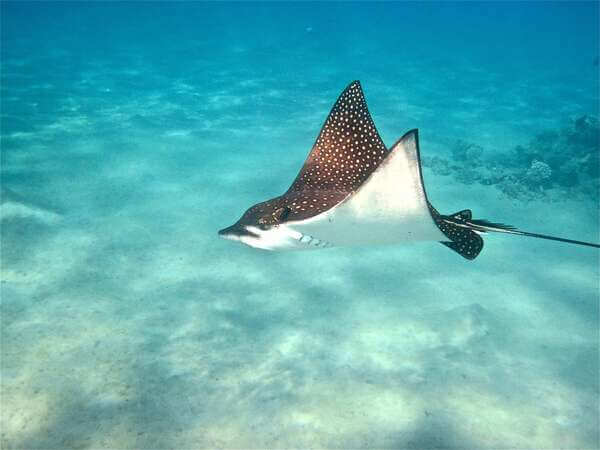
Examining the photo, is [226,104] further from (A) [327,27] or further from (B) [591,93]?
(A) [327,27]

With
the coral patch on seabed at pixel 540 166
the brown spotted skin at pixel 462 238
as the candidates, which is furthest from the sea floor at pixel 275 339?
the coral patch on seabed at pixel 540 166

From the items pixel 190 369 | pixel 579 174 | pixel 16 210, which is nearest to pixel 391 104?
pixel 579 174

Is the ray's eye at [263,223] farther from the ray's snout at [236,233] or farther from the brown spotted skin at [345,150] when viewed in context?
the brown spotted skin at [345,150]

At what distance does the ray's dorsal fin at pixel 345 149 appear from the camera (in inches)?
176

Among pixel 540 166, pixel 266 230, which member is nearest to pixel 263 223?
pixel 266 230

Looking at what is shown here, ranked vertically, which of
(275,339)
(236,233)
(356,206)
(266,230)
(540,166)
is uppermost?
(356,206)

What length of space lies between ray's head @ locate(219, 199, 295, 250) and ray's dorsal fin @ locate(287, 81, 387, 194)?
2.88 ft

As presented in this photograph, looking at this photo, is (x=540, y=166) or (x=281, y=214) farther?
(x=540, y=166)

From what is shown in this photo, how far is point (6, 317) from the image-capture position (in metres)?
5.51

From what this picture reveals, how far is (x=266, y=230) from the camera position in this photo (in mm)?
3465

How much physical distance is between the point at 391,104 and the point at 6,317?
18180 mm

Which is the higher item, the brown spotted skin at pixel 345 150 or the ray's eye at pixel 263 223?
the brown spotted skin at pixel 345 150

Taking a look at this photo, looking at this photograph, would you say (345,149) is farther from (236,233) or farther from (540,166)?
(540,166)

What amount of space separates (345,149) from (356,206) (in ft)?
5.86
